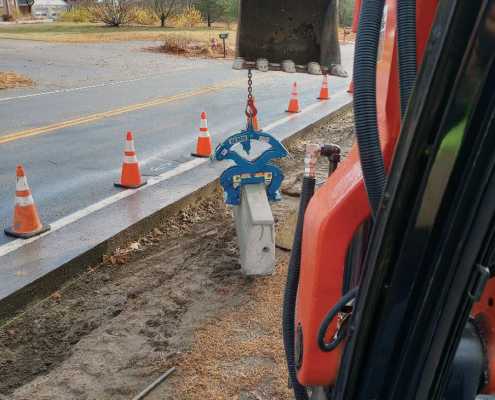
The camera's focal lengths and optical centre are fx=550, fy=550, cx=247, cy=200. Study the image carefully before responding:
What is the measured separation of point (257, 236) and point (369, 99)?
11.3 feet

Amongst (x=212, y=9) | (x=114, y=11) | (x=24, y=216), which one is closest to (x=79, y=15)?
(x=114, y=11)

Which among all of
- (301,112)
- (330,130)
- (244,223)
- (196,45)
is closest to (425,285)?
(244,223)

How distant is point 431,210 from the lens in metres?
1.18

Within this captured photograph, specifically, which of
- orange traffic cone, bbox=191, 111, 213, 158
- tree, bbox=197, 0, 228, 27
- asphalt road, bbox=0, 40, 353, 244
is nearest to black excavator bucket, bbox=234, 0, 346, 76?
asphalt road, bbox=0, 40, 353, 244

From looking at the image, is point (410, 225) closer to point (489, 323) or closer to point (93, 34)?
point (489, 323)

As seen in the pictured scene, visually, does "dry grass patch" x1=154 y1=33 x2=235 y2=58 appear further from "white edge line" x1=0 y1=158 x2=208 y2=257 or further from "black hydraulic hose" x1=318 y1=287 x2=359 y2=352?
"black hydraulic hose" x1=318 y1=287 x2=359 y2=352

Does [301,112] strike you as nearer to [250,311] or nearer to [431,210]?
[250,311]

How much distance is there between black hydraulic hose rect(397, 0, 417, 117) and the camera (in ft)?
4.28

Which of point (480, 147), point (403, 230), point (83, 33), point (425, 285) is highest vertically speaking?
point (480, 147)

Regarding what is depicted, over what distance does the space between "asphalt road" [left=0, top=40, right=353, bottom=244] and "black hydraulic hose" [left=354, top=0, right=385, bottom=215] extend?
15.8 ft

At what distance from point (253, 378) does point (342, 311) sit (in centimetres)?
209

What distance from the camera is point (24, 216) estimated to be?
5449 mm

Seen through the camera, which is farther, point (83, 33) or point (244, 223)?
point (83, 33)

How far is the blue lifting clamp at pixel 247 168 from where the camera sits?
523 cm
